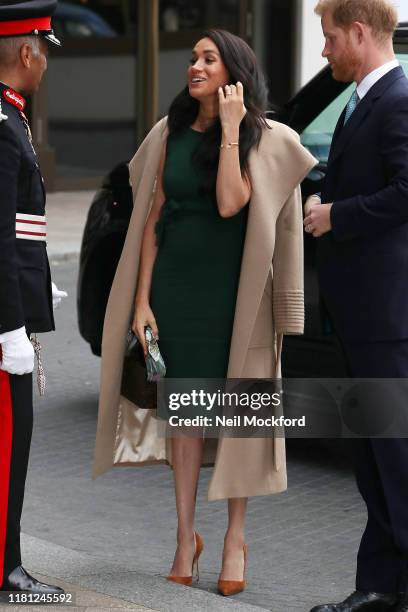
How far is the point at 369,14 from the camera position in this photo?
4141 mm

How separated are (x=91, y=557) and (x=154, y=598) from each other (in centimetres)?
61

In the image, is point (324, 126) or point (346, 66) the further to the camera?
point (324, 126)

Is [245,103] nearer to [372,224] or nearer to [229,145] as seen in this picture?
[229,145]

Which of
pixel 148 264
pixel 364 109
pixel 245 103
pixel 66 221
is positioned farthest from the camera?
pixel 66 221

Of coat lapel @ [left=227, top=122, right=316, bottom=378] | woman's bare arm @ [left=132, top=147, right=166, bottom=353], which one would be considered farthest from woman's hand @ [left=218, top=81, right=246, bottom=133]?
woman's bare arm @ [left=132, top=147, right=166, bottom=353]

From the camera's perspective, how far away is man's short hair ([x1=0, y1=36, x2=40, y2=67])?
423 cm

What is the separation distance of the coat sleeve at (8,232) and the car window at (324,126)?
2.42 metres

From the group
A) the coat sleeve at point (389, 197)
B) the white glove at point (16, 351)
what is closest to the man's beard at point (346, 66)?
the coat sleeve at point (389, 197)

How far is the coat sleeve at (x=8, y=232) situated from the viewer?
4.07m

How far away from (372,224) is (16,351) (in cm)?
108

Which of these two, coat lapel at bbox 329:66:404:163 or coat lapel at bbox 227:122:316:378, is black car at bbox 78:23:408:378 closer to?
coat lapel at bbox 227:122:316:378

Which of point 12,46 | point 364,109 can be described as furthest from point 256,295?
point 12,46

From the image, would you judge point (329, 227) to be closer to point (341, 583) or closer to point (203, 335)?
point (203, 335)

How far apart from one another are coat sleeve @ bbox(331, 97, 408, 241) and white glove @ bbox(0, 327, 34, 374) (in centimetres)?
97
